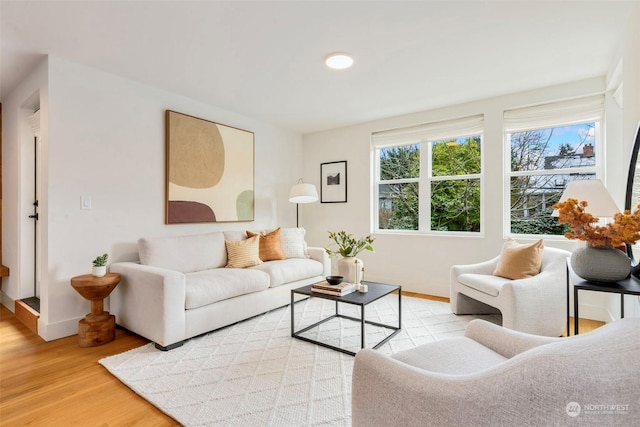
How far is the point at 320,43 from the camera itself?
2529 mm

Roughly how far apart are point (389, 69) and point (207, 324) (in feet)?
9.16

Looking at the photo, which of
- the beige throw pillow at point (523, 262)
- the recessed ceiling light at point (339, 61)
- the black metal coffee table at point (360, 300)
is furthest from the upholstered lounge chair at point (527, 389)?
the recessed ceiling light at point (339, 61)

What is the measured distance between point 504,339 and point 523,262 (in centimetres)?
181

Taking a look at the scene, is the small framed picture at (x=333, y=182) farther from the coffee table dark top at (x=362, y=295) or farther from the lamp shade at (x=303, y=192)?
the coffee table dark top at (x=362, y=295)

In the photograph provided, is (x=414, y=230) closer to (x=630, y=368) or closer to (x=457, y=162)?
(x=457, y=162)

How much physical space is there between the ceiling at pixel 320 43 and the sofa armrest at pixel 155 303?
1814 mm

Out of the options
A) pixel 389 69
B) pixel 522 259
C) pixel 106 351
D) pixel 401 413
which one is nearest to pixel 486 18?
pixel 389 69

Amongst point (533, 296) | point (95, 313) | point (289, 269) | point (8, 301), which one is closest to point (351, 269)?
point (289, 269)

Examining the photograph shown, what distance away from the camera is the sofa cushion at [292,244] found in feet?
13.6

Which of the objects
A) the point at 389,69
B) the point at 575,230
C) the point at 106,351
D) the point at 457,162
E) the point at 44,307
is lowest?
the point at 106,351

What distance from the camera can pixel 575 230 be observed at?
6.30 feet

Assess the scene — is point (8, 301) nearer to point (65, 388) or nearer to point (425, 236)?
point (65, 388)

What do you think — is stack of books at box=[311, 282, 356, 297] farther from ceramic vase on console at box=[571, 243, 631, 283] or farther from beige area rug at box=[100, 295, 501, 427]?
ceramic vase on console at box=[571, 243, 631, 283]

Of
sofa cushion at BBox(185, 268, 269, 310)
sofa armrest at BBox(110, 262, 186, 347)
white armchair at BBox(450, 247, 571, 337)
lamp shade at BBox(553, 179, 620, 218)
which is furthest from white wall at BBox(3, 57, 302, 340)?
A: lamp shade at BBox(553, 179, 620, 218)
